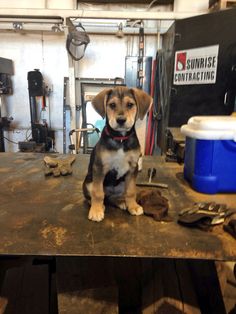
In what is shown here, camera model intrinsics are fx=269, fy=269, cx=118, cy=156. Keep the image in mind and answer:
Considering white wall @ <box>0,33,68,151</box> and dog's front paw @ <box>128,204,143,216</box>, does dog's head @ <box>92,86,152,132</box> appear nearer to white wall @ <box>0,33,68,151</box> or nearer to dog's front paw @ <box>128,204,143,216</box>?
dog's front paw @ <box>128,204,143,216</box>

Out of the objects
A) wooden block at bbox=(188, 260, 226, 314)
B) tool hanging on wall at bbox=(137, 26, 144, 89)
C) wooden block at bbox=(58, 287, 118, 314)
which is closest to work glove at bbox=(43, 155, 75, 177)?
wooden block at bbox=(58, 287, 118, 314)

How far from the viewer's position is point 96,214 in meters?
0.98

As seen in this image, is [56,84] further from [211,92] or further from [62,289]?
[62,289]

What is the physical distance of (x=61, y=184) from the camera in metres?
1.34

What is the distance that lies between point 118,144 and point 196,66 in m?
1.76

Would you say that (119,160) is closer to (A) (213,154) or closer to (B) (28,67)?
(A) (213,154)

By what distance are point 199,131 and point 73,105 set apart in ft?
6.53

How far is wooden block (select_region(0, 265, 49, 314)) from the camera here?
3.74 ft

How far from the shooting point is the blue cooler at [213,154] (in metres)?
1.13

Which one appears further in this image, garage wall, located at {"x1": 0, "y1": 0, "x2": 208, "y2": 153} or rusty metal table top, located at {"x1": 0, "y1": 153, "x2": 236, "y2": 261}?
garage wall, located at {"x1": 0, "y1": 0, "x2": 208, "y2": 153}

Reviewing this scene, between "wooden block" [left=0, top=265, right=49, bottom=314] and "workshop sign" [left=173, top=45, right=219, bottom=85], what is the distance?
2.01 meters

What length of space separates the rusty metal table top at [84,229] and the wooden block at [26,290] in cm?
38

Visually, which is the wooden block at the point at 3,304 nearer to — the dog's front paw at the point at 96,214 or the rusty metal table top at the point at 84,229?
the rusty metal table top at the point at 84,229

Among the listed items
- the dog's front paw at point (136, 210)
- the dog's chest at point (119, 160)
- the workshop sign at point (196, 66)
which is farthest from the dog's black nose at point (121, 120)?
the workshop sign at point (196, 66)
